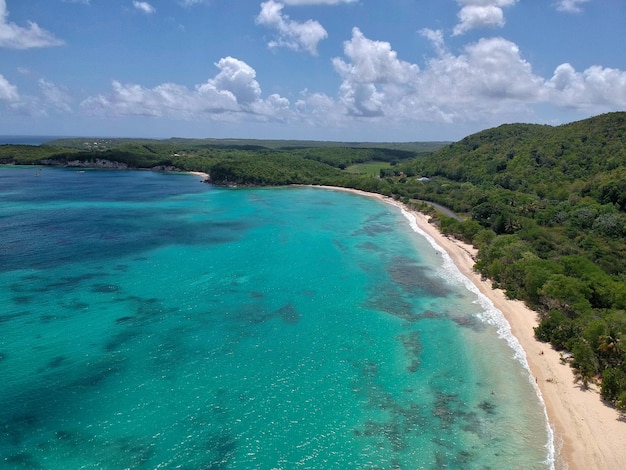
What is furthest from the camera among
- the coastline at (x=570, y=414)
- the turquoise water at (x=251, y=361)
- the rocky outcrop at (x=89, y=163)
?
the rocky outcrop at (x=89, y=163)

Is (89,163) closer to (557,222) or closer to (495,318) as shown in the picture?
(557,222)

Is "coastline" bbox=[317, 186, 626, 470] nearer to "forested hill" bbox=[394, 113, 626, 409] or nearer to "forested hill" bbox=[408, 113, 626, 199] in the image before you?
"forested hill" bbox=[394, 113, 626, 409]

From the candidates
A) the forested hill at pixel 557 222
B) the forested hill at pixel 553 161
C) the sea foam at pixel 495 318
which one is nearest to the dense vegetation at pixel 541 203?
the forested hill at pixel 557 222

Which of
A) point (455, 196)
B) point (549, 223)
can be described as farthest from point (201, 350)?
point (455, 196)

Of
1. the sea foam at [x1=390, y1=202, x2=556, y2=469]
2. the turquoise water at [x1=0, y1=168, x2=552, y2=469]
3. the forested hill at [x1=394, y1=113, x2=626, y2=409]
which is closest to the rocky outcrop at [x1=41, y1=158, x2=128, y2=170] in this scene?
the forested hill at [x1=394, y1=113, x2=626, y2=409]

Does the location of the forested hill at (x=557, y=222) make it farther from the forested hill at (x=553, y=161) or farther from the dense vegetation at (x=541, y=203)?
the forested hill at (x=553, y=161)

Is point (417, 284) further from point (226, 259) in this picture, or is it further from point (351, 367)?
point (226, 259)
